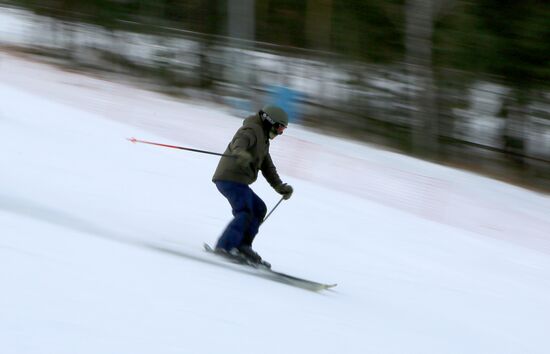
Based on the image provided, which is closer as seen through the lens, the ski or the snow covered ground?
the snow covered ground

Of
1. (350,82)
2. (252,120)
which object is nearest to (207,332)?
(252,120)

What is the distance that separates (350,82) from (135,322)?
44.0ft

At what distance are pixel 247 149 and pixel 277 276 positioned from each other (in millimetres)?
1034

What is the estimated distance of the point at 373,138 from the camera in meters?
17.5

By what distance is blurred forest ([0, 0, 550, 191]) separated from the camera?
15.7 metres

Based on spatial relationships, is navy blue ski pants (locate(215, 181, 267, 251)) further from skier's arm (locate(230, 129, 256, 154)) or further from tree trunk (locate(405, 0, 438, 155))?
tree trunk (locate(405, 0, 438, 155))

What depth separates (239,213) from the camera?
7.39 meters

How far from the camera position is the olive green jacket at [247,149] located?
282 inches

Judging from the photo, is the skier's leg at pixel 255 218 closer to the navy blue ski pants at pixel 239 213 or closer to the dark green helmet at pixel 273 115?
the navy blue ski pants at pixel 239 213

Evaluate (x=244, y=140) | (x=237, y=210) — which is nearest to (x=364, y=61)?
(x=237, y=210)

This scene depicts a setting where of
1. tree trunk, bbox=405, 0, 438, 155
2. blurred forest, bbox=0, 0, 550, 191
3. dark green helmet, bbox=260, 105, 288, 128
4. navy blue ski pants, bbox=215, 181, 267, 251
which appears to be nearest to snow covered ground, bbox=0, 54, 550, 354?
navy blue ski pants, bbox=215, 181, 267, 251

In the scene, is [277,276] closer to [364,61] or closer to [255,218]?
[255,218]

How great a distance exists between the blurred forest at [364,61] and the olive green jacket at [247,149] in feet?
30.1

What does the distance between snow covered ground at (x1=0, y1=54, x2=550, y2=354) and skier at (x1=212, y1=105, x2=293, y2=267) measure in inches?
15.7
